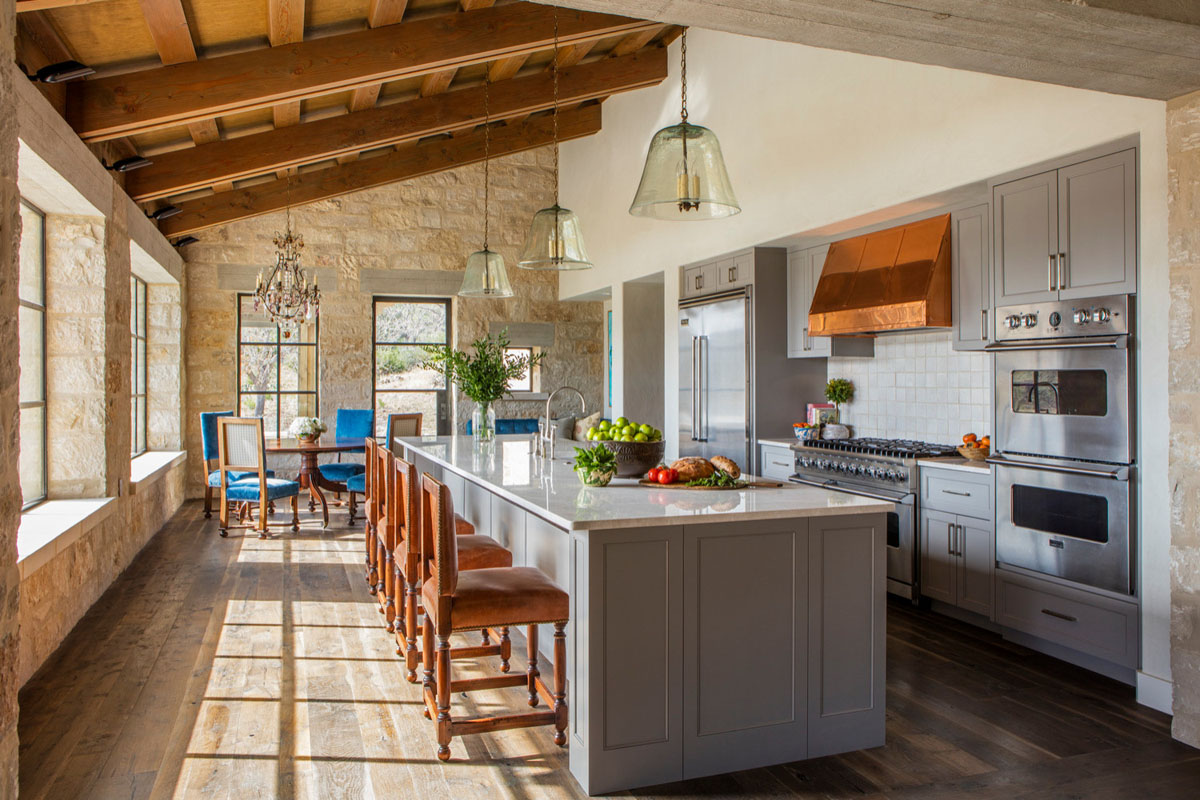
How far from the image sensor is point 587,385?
1077 cm

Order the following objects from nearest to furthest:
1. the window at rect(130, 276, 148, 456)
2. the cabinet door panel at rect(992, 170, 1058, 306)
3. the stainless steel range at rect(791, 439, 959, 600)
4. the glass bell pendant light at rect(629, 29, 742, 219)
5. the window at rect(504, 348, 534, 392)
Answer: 1. the glass bell pendant light at rect(629, 29, 742, 219)
2. the cabinet door panel at rect(992, 170, 1058, 306)
3. the stainless steel range at rect(791, 439, 959, 600)
4. the window at rect(130, 276, 148, 456)
5. the window at rect(504, 348, 534, 392)

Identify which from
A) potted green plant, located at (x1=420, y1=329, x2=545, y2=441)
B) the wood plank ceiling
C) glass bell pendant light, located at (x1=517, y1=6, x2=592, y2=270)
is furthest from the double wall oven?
the wood plank ceiling

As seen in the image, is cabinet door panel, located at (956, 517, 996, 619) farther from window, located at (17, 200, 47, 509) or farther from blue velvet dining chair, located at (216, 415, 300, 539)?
blue velvet dining chair, located at (216, 415, 300, 539)

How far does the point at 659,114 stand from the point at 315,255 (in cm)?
428

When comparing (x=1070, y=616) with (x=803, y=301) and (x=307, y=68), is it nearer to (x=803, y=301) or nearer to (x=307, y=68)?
(x=803, y=301)

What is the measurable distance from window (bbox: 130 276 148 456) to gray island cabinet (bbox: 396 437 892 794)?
596cm

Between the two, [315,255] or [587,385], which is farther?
[587,385]

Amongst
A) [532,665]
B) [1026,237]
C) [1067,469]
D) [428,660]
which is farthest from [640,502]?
[1026,237]

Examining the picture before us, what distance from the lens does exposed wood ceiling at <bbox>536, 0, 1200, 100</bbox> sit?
235cm

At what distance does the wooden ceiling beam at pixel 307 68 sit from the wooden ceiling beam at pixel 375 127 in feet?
5.00

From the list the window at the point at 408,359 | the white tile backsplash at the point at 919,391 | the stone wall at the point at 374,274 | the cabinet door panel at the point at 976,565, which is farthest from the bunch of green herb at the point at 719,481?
the stone wall at the point at 374,274

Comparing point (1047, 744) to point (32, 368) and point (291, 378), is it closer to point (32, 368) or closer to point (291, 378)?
point (32, 368)

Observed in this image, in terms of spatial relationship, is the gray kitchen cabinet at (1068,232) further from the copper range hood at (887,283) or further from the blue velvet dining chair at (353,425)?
the blue velvet dining chair at (353,425)

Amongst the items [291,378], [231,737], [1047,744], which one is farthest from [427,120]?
[1047,744]
